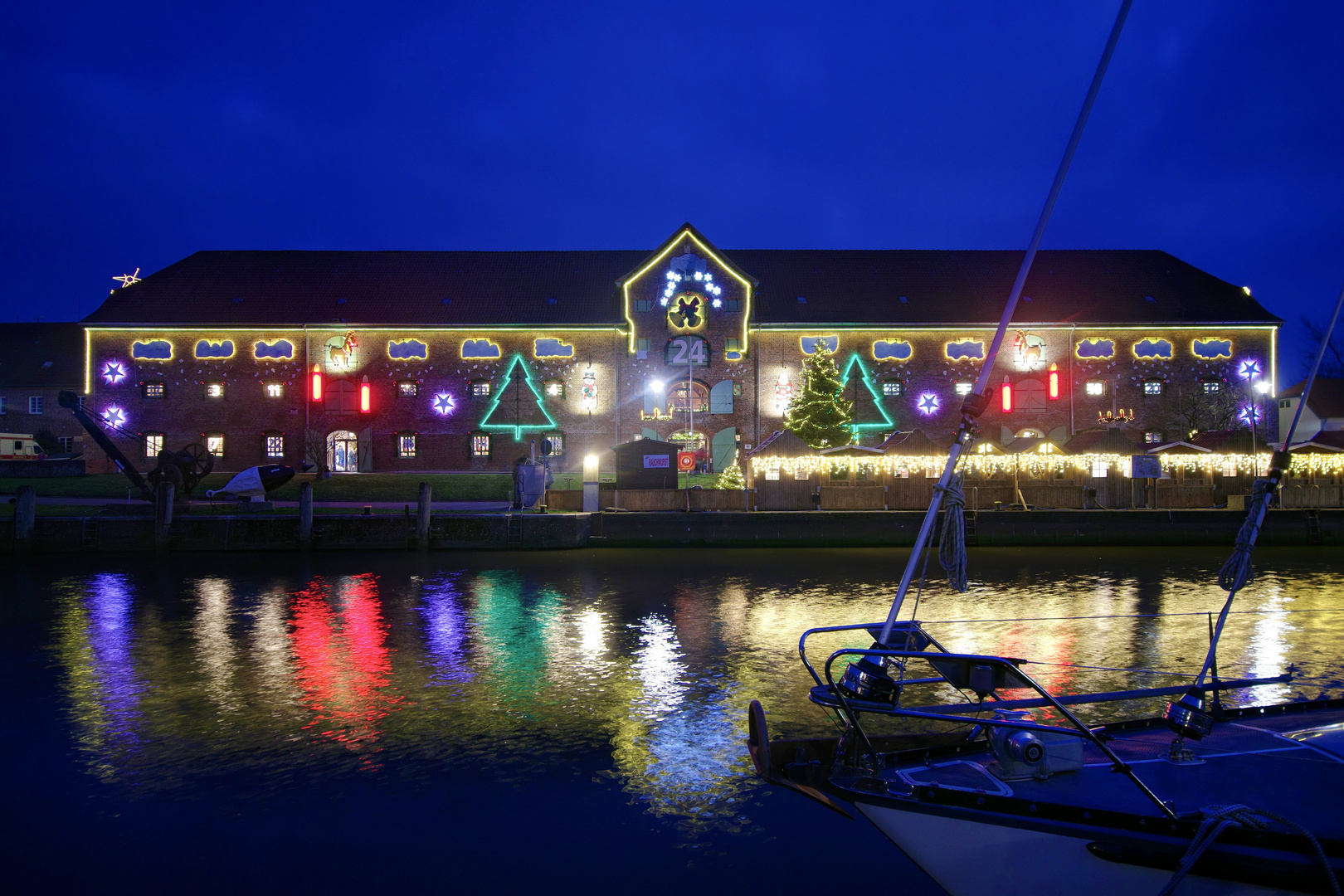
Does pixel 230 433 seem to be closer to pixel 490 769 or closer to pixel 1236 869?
pixel 490 769

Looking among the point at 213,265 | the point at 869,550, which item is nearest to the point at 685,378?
the point at 869,550

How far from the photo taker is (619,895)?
696 cm

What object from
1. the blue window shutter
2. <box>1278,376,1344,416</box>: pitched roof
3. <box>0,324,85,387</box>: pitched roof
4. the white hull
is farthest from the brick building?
the white hull

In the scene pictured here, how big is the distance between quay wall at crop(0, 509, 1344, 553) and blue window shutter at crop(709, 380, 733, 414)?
17380 millimetres

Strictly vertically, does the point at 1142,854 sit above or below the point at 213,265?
below

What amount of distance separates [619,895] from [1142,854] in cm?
371

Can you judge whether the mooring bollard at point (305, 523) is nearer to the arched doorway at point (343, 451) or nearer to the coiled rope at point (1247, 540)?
the arched doorway at point (343, 451)

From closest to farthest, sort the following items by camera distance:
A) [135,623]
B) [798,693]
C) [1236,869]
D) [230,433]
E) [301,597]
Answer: [1236,869], [798,693], [135,623], [301,597], [230,433]

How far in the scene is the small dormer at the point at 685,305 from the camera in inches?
1880

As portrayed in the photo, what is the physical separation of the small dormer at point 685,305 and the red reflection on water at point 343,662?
2865 centimetres

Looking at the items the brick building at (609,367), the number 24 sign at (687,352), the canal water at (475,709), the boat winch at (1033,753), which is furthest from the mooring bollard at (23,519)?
the boat winch at (1033,753)

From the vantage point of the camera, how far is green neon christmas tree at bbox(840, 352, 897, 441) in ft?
158

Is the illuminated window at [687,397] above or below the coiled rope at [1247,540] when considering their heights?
above

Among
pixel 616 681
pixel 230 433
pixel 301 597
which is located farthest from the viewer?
pixel 230 433
